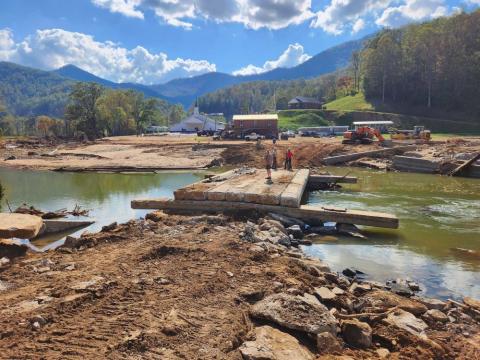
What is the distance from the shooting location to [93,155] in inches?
2064

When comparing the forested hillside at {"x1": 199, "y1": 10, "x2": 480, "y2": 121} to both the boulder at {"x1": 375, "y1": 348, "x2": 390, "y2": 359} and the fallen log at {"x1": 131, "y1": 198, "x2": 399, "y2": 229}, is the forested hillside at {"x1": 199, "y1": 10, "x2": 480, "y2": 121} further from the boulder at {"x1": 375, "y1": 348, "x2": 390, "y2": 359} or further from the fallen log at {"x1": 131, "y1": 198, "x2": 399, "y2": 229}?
the boulder at {"x1": 375, "y1": 348, "x2": 390, "y2": 359}

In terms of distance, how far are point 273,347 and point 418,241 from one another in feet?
37.4

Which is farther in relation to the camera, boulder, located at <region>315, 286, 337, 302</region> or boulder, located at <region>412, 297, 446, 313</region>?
boulder, located at <region>412, 297, 446, 313</region>

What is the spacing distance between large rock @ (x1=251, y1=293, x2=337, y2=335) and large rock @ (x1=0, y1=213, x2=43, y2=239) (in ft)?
32.2

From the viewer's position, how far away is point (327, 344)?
708 cm

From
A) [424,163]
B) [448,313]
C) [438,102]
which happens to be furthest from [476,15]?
[448,313]

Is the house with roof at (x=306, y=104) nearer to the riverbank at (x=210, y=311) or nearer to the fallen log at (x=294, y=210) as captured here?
the fallen log at (x=294, y=210)

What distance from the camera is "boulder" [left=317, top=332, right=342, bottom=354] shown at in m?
7.03

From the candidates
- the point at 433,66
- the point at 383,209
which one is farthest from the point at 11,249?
the point at 433,66

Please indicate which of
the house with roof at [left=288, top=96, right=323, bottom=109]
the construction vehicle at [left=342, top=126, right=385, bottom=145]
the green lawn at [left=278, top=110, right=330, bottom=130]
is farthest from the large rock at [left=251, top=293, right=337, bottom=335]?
the house with roof at [left=288, top=96, right=323, bottom=109]

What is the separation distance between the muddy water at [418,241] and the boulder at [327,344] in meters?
5.23

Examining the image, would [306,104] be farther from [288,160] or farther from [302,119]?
[288,160]

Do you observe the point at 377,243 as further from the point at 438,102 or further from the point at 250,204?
→ the point at 438,102

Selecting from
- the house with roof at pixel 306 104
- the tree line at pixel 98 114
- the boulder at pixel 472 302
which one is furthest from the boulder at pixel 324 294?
the house with roof at pixel 306 104
